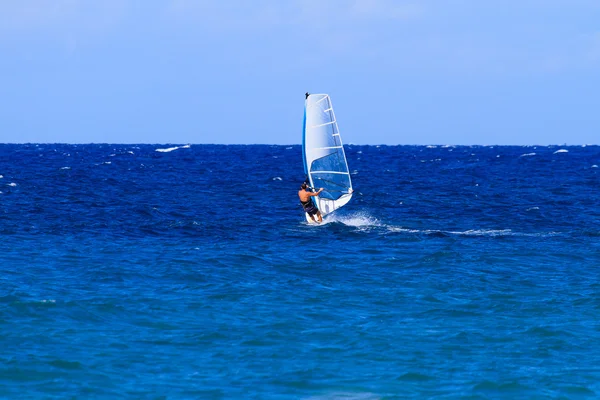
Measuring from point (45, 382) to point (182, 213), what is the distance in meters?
25.0

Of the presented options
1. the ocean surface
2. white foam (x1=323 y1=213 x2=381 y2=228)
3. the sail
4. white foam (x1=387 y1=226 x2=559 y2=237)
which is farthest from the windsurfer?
white foam (x1=387 y1=226 x2=559 y2=237)

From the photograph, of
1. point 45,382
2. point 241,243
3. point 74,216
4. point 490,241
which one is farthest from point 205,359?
point 74,216

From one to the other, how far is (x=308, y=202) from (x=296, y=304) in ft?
48.4

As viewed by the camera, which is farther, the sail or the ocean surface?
the sail

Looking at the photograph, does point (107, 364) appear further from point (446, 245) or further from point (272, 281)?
point (446, 245)

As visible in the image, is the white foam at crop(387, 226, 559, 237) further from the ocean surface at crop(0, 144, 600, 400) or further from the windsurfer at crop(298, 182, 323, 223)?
the windsurfer at crop(298, 182, 323, 223)

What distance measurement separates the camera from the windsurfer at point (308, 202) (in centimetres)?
3167

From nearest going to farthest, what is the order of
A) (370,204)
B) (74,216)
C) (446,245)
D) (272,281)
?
(272,281) < (446,245) < (74,216) < (370,204)

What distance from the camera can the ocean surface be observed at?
12.9 m

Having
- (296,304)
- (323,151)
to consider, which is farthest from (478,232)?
(296,304)

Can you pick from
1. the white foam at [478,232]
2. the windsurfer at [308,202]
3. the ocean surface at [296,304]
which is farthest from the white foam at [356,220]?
the white foam at [478,232]

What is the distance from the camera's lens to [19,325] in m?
15.7

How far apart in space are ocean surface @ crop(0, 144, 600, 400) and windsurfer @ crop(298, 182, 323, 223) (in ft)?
2.83

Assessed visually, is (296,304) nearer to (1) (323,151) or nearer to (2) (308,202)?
(1) (323,151)
